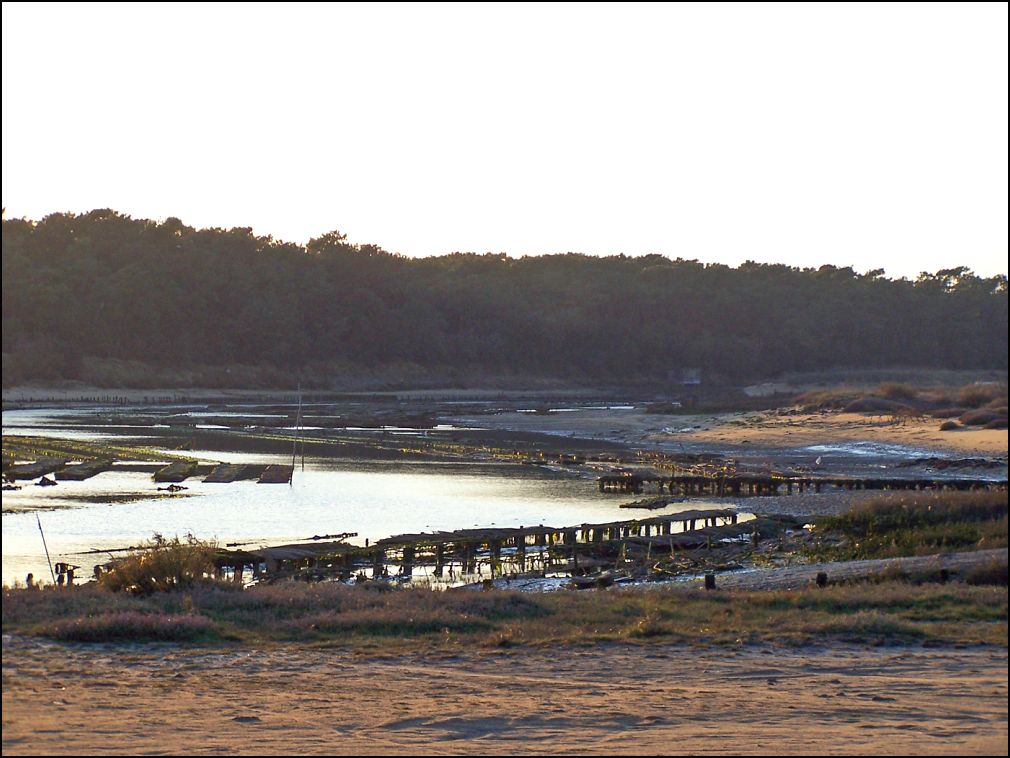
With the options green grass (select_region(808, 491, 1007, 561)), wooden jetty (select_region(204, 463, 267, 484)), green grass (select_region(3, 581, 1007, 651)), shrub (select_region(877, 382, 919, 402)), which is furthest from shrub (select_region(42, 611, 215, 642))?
shrub (select_region(877, 382, 919, 402))

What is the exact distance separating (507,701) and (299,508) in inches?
906

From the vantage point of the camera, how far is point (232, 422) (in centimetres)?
6506

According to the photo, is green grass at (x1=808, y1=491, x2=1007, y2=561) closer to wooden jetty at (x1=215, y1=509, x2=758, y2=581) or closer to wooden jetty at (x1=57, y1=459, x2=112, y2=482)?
wooden jetty at (x1=215, y1=509, x2=758, y2=581)

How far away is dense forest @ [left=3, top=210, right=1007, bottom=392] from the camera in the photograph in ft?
179

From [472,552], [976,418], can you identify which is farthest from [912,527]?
[976,418]

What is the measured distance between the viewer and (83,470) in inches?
1486

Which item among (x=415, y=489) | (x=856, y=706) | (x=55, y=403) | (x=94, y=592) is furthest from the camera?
(x=55, y=403)

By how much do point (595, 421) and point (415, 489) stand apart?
104ft

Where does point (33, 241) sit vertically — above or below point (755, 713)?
above

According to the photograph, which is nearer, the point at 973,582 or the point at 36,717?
the point at 36,717

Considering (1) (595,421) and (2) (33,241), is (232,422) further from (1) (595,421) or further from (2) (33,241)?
(2) (33,241)

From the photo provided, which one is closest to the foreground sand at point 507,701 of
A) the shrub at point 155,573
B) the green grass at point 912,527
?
the shrub at point 155,573

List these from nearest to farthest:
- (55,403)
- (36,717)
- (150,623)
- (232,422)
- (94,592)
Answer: (36,717) → (150,623) → (94,592) → (232,422) → (55,403)

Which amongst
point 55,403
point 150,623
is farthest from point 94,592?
point 55,403
